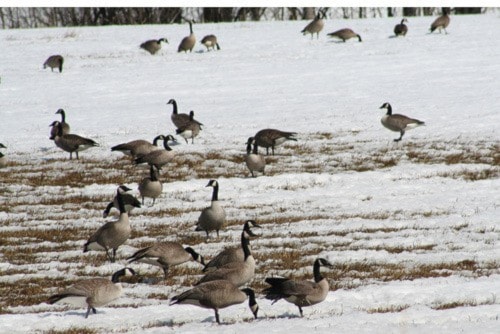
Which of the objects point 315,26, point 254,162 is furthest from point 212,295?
point 315,26

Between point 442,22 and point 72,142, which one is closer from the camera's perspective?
point 72,142

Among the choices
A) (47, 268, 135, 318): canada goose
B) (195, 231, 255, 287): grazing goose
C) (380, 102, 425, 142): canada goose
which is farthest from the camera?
(380, 102, 425, 142): canada goose

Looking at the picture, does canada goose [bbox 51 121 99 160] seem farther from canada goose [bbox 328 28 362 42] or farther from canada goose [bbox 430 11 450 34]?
canada goose [bbox 430 11 450 34]

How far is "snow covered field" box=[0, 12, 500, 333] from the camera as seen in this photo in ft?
45.0

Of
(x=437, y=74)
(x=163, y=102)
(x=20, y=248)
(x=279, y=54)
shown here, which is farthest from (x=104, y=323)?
(x=279, y=54)

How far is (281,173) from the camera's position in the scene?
27797mm

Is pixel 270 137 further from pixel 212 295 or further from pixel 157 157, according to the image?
pixel 212 295

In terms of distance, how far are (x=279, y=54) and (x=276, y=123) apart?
17.4 meters

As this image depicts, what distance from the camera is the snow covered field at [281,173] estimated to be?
45.0 ft

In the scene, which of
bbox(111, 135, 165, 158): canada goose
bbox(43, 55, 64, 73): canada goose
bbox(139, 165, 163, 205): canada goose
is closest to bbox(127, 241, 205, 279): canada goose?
bbox(139, 165, 163, 205): canada goose

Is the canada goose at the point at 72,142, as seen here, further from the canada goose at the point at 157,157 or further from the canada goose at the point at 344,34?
the canada goose at the point at 344,34

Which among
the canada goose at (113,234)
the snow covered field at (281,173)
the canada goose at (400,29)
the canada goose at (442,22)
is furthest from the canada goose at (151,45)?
the canada goose at (113,234)

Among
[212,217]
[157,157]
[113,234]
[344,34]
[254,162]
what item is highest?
[344,34]

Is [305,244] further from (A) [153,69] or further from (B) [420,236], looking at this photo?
(A) [153,69]
